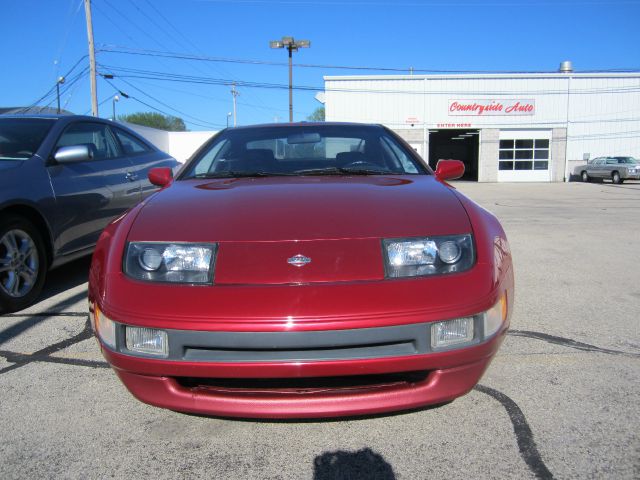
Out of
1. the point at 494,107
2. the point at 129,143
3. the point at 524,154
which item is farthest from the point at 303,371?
the point at 524,154

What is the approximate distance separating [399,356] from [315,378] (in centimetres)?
33

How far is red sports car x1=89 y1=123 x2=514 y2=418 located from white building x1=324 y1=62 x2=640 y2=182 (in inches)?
1044

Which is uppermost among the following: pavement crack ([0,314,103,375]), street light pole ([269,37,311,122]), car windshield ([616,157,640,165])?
street light pole ([269,37,311,122])

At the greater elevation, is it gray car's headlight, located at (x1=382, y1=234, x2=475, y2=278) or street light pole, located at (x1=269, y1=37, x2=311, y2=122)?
street light pole, located at (x1=269, y1=37, x2=311, y2=122)

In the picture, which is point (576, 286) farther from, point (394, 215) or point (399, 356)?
point (399, 356)

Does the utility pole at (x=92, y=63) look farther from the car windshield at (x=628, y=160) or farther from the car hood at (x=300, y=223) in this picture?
the car windshield at (x=628, y=160)

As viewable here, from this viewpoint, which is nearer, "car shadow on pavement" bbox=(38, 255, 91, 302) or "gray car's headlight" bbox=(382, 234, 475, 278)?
"gray car's headlight" bbox=(382, 234, 475, 278)

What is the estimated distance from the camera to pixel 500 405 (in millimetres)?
2281

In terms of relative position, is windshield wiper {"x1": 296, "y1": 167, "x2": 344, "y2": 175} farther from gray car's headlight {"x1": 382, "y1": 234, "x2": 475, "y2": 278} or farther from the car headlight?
the car headlight

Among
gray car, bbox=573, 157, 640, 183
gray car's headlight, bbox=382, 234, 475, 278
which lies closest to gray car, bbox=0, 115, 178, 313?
gray car's headlight, bbox=382, 234, 475, 278

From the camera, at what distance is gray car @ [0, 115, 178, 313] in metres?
3.56

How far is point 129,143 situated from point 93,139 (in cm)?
56

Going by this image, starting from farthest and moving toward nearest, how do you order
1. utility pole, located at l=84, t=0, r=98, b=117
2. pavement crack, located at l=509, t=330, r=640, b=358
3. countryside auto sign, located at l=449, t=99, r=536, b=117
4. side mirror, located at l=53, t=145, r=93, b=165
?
1. countryside auto sign, located at l=449, t=99, r=536, b=117
2. utility pole, located at l=84, t=0, r=98, b=117
3. side mirror, located at l=53, t=145, r=93, b=165
4. pavement crack, located at l=509, t=330, r=640, b=358

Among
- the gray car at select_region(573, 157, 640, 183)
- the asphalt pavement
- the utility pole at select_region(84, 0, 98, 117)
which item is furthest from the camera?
the gray car at select_region(573, 157, 640, 183)
